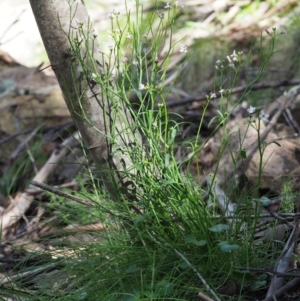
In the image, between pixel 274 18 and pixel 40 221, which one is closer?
pixel 40 221

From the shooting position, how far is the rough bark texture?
266 centimetres

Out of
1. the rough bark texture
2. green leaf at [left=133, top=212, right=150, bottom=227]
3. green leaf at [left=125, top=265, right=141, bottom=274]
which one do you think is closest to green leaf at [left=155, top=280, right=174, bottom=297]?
green leaf at [left=125, top=265, right=141, bottom=274]

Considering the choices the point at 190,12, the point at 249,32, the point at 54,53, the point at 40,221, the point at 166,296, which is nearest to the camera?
the point at 166,296

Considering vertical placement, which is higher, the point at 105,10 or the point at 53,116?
the point at 105,10

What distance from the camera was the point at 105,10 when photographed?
741cm

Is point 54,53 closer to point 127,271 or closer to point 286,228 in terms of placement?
point 127,271

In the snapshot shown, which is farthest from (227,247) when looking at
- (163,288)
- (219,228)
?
(163,288)

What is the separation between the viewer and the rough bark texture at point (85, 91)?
105 inches

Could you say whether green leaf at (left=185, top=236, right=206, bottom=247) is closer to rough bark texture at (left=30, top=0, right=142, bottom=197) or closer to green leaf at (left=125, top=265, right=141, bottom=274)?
green leaf at (left=125, top=265, right=141, bottom=274)

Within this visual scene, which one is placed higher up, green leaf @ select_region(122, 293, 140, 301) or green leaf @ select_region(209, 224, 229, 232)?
green leaf @ select_region(209, 224, 229, 232)

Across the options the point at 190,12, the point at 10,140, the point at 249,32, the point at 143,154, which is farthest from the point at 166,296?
the point at 190,12

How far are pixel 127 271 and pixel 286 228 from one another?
72cm

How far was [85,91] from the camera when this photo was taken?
2695 millimetres

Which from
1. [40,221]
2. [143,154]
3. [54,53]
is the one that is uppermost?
[54,53]
